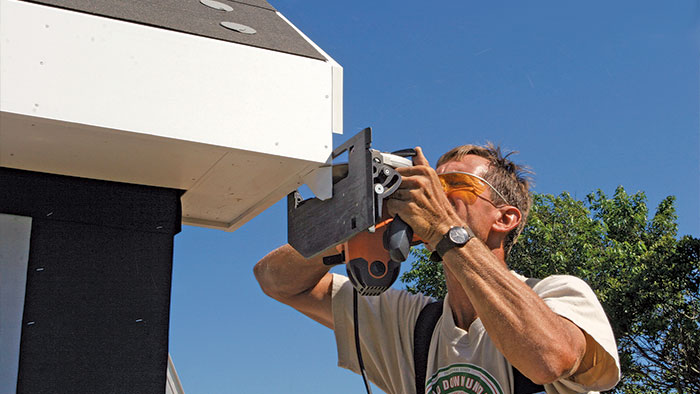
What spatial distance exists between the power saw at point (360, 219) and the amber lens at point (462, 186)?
44 cm

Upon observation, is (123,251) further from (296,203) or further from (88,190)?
(296,203)

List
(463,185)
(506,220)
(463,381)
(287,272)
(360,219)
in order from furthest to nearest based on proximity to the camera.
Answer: (287,272), (506,220), (463,185), (463,381), (360,219)

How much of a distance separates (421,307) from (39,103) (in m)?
1.77

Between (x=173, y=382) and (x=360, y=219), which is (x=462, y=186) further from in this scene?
(x=173, y=382)

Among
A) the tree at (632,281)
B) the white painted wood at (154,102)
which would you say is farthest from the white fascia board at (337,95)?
the tree at (632,281)

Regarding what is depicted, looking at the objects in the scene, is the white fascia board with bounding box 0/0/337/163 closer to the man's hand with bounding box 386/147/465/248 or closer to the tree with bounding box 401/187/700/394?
the man's hand with bounding box 386/147/465/248

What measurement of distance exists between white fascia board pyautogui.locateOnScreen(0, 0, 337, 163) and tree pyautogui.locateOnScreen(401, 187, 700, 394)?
1198cm

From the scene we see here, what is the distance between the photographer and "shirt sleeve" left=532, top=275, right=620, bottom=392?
2.18m

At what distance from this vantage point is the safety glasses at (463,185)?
255 centimetres

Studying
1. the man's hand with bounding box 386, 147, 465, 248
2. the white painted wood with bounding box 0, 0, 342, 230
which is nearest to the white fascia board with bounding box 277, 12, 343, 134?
the white painted wood with bounding box 0, 0, 342, 230

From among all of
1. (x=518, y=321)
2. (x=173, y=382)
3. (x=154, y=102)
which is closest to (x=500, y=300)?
(x=518, y=321)

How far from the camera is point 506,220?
109 inches

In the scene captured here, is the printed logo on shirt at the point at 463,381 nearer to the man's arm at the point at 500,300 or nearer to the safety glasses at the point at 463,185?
the man's arm at the point at 500,300

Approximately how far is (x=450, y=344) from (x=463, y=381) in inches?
6.2
